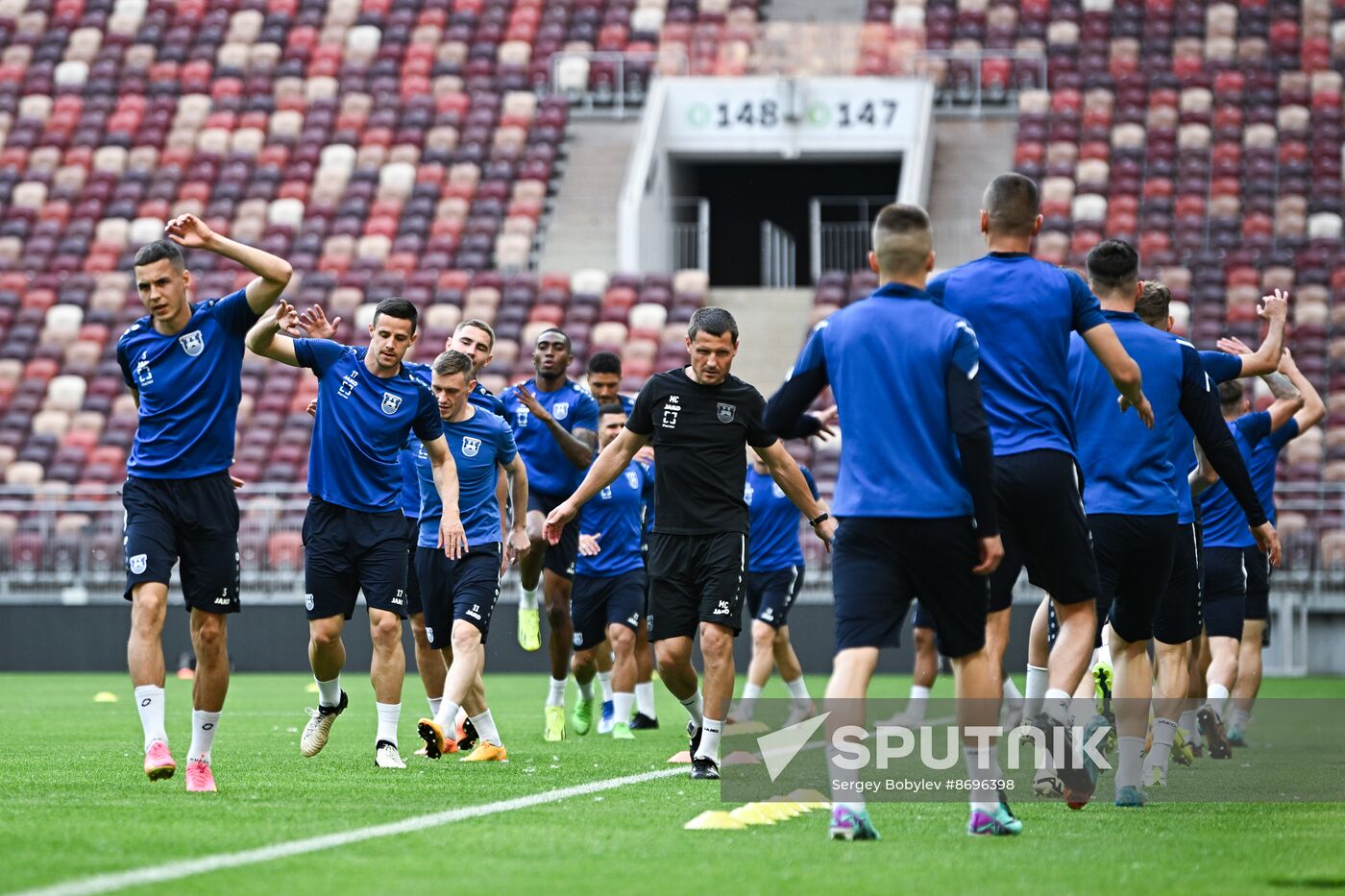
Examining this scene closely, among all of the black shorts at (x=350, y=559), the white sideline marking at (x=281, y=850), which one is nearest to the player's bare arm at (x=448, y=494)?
the black shorts at (x=350, y=559)

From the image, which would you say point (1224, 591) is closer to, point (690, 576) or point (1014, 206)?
point (690, 576)

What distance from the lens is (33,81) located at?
36719mm

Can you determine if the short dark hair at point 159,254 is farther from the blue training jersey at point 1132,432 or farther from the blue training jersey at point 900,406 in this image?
the blue training jersey at point 1132,432

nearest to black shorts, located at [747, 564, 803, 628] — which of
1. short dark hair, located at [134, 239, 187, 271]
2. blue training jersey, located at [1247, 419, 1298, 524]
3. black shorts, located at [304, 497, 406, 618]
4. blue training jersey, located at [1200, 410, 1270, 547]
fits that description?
blue training jersey, located at [1200, 410, 1270, 547]

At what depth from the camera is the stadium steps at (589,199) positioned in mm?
32344

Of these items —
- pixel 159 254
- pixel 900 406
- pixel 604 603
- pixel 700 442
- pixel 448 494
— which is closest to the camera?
pixel 900 406

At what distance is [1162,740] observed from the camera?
8977 millimetres

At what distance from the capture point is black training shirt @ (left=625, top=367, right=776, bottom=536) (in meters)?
9.52

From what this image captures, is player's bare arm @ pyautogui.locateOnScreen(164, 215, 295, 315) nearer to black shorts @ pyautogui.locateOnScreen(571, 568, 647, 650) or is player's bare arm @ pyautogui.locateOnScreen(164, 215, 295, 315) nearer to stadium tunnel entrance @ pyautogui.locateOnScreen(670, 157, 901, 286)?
black shorts @ pyautogui.locateOnScreen(571, 568, 647, 650)

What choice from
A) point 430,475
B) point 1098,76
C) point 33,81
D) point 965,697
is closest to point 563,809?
point 965,697

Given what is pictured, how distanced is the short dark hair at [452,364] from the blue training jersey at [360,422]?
860mm

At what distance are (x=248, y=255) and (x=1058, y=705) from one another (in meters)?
3.77

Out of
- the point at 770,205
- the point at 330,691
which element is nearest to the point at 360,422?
the point at 330,691

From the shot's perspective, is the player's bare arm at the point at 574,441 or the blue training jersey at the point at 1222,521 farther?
the player's bare arm at the point at 574,441
